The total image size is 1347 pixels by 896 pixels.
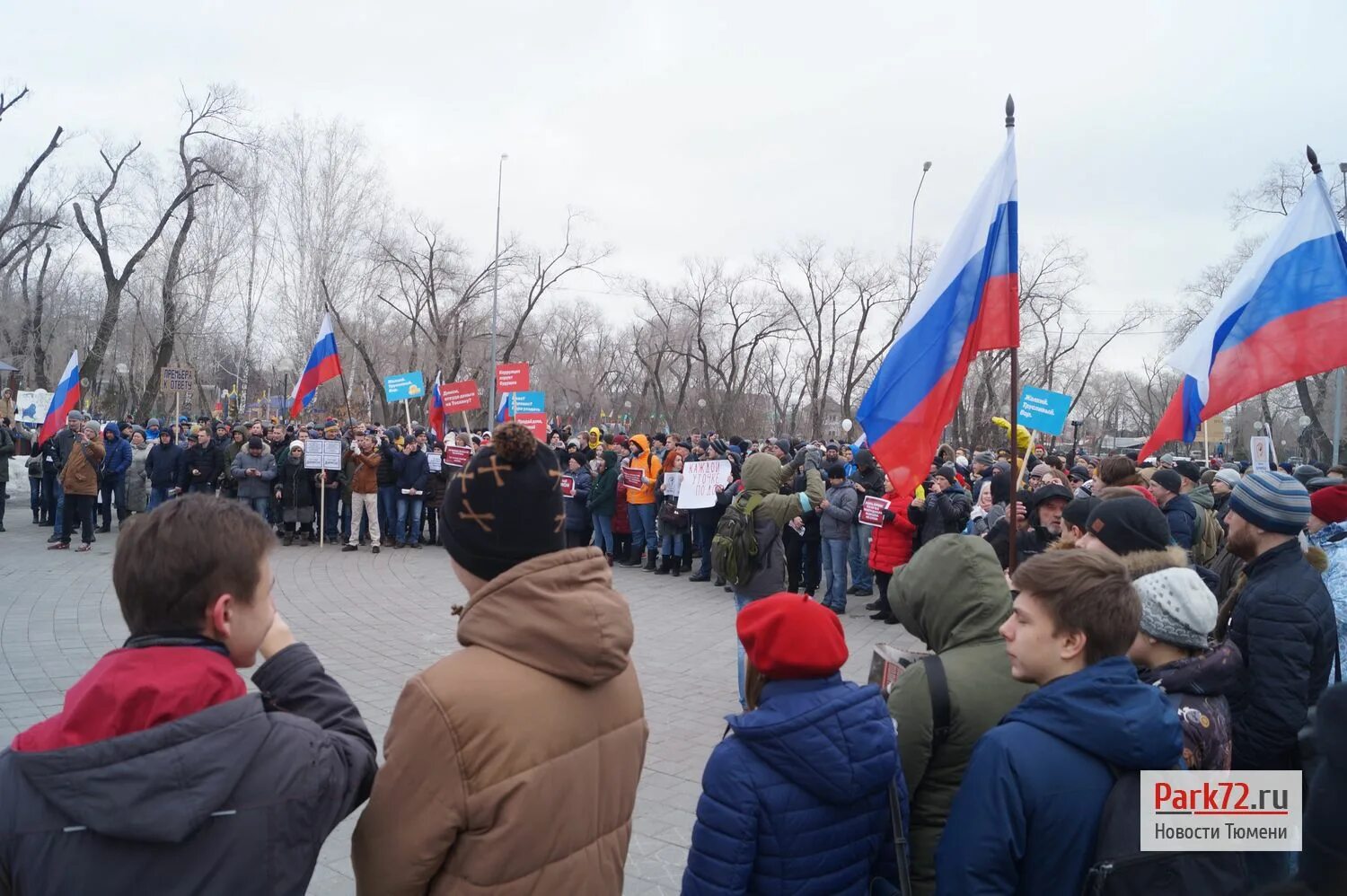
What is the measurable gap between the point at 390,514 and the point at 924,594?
13.8 metres

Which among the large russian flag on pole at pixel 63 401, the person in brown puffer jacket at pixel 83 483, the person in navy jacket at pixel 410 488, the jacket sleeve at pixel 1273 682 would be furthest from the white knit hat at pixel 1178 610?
the large russian flag on pole at pixel 63 401

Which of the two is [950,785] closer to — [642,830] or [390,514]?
[642,830]

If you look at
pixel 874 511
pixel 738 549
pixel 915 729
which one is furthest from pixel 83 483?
pixel 915 729

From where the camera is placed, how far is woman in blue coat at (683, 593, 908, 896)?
229 centimetres

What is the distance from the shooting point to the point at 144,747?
151 centimetres

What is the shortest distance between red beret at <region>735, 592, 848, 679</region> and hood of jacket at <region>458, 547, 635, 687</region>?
51 centimetres

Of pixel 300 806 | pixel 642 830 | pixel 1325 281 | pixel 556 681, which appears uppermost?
pixel 1325 281

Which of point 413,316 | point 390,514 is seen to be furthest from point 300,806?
point 413,316

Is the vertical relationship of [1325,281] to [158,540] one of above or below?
above

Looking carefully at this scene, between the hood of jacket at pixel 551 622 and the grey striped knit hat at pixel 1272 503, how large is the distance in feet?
10.1

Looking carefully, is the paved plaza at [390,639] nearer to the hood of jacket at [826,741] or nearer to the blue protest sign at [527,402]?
the hood of jacket at [826,741]

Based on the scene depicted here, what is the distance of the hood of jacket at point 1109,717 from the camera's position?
2084 mm

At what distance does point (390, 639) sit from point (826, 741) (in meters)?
7.49

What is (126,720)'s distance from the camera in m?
1.54
